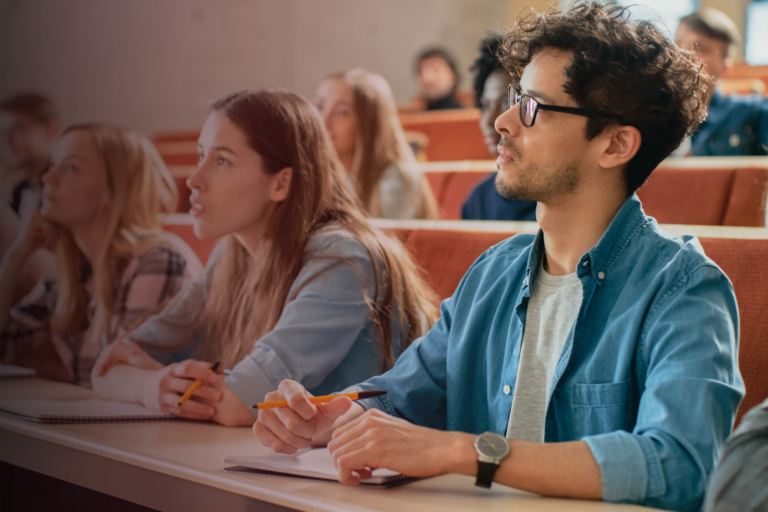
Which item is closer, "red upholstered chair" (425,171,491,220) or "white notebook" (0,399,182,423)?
"white notebook" (0,399,182,423)

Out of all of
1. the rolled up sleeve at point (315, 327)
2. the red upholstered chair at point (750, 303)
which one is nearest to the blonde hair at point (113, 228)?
the rolled up sleeve at point (315, 327)

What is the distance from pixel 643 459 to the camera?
826 mm

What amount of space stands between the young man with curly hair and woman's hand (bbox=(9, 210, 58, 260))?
4.11ft

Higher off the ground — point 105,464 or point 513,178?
point 513,178

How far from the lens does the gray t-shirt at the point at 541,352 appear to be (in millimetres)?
1065

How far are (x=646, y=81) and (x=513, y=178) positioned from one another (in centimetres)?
22

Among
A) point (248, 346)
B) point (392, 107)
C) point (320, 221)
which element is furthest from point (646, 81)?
point (392, 107)

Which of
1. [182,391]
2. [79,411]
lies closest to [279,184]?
[182,391]

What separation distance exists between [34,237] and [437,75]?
4249 mm

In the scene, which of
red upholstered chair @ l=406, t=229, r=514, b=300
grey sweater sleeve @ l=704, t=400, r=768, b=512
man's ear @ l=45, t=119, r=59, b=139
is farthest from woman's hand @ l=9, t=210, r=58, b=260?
grey sweater sleeve @ l=704, t=400, r=768, b=512

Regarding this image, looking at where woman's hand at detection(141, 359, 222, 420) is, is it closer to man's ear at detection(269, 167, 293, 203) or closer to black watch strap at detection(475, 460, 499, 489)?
man's ear at detection(269, 167, 293, 203)

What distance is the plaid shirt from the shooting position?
178 centimetres

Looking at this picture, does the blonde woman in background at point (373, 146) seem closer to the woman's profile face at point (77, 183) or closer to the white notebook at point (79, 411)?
the woman's profile face at point (77, 183)

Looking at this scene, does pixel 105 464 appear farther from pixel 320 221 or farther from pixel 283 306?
pixel 320 221
